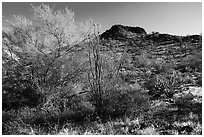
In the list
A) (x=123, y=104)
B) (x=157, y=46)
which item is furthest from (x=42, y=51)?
(x=157, y=46)

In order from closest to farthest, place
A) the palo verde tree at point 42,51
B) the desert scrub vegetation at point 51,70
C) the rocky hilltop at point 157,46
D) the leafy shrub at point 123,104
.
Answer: the leafy shrub at point 123,104
the desert scrub vegetation at point 51,70
the palo verde tree at point 42,51
the rocky hilltop at point 157,46

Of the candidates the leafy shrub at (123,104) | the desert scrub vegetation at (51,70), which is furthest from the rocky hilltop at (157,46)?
the leafy shrub at (123,104)

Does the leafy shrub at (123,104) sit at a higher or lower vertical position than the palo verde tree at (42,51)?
lower

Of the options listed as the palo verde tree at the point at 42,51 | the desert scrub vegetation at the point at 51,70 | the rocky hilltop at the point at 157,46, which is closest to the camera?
the desert scrub vegetation at the point at 51,70

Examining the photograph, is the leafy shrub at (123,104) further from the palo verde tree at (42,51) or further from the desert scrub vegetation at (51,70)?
the palo verde tree at (42,51)

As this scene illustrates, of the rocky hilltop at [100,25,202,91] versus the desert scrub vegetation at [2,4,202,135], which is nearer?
the desert scrub vegetation at [2,4,202,135]

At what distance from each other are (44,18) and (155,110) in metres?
5.47

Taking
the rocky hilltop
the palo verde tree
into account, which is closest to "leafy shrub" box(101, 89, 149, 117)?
the palo verde tree

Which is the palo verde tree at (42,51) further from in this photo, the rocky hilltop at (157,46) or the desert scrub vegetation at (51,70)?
the rocky hilltop at (157,46)

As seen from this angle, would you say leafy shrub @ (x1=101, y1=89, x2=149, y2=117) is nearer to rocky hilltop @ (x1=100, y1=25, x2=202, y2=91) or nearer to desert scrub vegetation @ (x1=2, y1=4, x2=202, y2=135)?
desert scrub vegetation @ (x1=2, y1=4, x2=202, y2=135)

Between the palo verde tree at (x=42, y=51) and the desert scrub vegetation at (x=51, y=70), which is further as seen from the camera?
the palo verde tree at (x=42, y=51)

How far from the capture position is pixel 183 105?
30.5ft

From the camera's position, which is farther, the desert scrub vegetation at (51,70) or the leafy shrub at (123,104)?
the desert scrub vegetation at (51,70)

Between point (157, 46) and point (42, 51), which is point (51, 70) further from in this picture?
point (157, 46)
